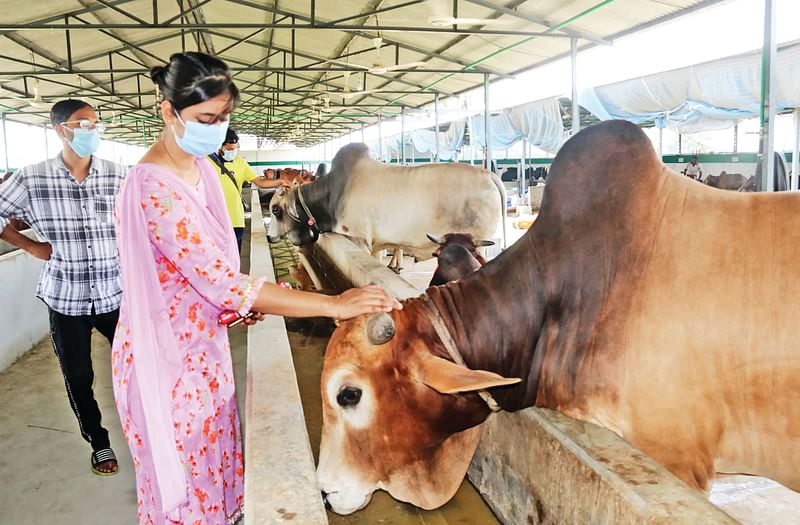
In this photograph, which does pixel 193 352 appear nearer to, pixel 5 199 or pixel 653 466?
pixel 653 466

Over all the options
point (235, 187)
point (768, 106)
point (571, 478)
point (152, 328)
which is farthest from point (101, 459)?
point (768, 106)

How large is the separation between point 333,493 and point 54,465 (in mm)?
1991

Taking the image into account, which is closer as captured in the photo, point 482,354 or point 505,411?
point 482,354

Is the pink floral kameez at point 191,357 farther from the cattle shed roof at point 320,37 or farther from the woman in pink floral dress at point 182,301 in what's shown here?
the cattle shed roof at point 320,37

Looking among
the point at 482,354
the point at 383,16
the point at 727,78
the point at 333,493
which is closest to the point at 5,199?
the point at 333,493

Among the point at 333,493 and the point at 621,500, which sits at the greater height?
the point at 621,500

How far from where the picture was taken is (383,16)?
991 cm

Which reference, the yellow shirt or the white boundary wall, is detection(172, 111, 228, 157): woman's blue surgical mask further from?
the white boundary wall

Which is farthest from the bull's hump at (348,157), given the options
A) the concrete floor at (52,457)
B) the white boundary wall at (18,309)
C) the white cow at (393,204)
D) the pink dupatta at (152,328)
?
the pink dupatta at (152,328)

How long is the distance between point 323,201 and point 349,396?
6.53 meters

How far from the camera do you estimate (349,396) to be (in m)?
1.92

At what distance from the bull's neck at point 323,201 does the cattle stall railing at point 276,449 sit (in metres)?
5.47

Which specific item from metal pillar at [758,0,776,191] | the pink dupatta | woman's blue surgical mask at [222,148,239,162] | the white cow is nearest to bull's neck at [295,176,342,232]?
the white cow

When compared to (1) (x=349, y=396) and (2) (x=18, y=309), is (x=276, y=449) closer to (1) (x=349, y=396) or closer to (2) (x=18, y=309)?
(1) (x=349, y=396)
